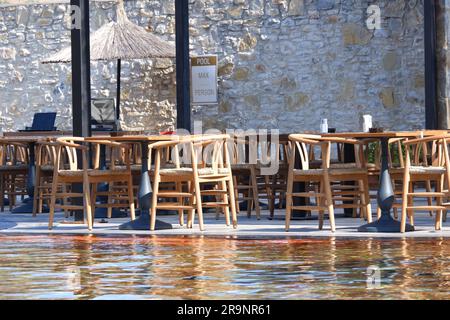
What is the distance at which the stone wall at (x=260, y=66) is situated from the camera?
1728cm

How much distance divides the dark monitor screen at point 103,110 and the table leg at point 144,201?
25.8 ft

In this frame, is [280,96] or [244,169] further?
[280,96]

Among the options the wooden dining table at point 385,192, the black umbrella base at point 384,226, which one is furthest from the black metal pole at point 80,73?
the black umbrella base at point 384,226

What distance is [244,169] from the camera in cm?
1070

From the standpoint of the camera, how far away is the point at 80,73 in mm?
10258

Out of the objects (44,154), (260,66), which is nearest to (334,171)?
(44,154)

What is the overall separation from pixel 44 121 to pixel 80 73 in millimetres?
7012

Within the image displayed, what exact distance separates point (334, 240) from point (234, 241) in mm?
646

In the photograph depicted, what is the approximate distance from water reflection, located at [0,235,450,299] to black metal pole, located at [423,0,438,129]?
535cm

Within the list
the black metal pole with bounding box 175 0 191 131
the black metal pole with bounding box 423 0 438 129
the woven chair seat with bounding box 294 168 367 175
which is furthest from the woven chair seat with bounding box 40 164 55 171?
the black metal pole with bounding box 423 0 438 129

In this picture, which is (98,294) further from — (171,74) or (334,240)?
(171,74)

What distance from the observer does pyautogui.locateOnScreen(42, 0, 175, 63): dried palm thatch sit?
15.9 metres

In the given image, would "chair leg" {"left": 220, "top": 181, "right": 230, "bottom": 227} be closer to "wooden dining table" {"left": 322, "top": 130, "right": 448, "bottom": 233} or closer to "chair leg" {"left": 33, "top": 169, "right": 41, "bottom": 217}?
"wooden dining table" {"left": 322, "top": 130, "right": 448, "bottom": 233}
